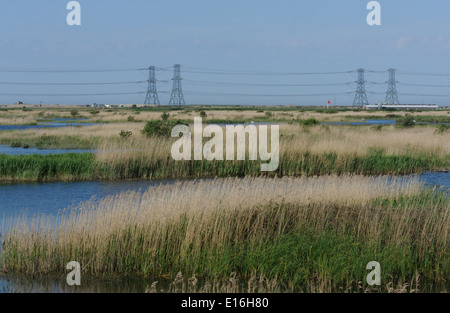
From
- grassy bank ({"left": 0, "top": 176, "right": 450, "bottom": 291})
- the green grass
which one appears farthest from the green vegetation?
the green grass

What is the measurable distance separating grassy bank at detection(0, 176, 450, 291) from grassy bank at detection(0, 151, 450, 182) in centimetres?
1231

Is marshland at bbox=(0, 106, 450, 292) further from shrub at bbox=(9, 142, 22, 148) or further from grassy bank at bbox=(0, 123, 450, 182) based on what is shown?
shrub at bbox=(9, 142, 22, 148)

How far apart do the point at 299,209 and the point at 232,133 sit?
18.2 m

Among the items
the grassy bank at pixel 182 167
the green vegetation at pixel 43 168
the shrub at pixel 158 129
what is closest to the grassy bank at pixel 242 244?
the green vegetation at pixel 43 168

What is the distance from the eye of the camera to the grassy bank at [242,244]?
9.67 metres

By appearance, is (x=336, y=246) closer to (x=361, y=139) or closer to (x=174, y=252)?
(x=174, y=252)

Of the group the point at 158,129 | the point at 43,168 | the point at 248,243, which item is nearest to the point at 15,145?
the point at 158,129

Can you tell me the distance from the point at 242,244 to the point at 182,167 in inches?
559

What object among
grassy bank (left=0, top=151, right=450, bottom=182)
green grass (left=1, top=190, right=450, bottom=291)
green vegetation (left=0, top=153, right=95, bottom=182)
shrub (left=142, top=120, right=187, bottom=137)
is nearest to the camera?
green grass (left=1, top=190, right=450, bottom=291)

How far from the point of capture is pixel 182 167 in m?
24.2

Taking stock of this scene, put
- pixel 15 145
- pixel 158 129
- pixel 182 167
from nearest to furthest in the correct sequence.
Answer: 1. pixel 182 167
2. pixel 158 129
3. pixel 15 145

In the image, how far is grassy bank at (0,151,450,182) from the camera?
2266cm

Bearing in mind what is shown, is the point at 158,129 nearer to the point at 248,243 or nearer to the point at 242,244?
the point at 242,244

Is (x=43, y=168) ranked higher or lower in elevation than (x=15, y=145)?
lower
